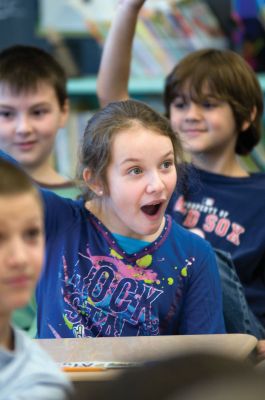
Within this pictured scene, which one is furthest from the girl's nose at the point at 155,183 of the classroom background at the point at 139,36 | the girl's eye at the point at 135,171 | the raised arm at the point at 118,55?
the classroom background at the point at 139,36

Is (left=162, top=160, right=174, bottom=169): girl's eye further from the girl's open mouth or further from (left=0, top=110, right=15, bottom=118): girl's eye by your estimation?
(left=0, top=110, right=15, bottom=118): girl's eye

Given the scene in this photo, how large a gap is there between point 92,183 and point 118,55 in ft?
1.60

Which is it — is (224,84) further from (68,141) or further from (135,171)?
(68,141)

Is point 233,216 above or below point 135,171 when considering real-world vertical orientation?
below

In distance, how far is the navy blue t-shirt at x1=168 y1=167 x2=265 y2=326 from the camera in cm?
200

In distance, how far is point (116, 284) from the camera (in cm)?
159

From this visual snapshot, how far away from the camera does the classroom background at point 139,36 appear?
3523 mm

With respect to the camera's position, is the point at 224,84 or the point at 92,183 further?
the point at 224,84

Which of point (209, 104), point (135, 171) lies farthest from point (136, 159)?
point (209, 104)

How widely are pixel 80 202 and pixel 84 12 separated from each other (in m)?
2.17

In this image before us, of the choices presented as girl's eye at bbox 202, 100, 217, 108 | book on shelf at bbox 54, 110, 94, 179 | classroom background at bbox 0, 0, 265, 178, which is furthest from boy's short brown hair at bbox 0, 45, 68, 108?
book on shelf at bbox 54, 110, 94, 179

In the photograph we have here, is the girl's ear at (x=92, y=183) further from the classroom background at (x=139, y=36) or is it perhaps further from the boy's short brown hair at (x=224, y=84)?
the classroom background at (x=139, y=36)

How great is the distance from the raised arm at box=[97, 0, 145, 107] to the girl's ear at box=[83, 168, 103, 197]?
44 cm

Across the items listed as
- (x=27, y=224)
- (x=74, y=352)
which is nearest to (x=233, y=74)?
(x=74, y=352)
